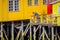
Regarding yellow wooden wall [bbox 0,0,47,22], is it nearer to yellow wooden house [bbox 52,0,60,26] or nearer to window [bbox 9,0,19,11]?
window [bbox 9,0,19,11]

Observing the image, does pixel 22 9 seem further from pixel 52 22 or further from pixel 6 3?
pixel 52 22

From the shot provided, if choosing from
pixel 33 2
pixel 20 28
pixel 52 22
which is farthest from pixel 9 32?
pixel 52 22

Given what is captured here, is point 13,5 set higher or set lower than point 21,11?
higher

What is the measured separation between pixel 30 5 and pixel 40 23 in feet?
13.9

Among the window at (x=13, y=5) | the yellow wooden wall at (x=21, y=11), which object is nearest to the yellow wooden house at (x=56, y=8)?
the yellow wooden wall at (x=21, y=11)

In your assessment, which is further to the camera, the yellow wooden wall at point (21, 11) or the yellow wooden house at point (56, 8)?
the yellow wooden wall at point (21, 11)

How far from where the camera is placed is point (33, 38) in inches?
1800

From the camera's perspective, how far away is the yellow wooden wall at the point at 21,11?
45.0 m

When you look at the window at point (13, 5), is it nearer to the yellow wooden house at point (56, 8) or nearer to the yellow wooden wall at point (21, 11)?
the yellow wooden wall at point (21, 11)

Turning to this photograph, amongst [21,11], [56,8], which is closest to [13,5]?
[21,11]

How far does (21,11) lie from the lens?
1781 inches

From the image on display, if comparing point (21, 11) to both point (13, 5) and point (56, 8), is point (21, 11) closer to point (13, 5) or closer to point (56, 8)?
point (13, 5)

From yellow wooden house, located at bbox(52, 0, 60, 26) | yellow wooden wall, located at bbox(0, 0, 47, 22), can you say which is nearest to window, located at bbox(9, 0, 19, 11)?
yellow wooden wall, located at bbox(0, 0, 47, 22)

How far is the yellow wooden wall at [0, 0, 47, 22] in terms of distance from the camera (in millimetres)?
44969
